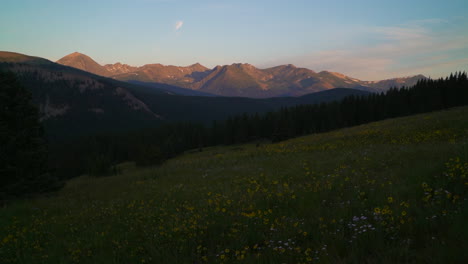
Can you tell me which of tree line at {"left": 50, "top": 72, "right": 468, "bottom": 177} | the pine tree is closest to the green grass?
the pine tree

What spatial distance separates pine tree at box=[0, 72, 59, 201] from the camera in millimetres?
17938

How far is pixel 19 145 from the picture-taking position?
61.3 feet

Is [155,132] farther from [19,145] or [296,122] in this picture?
[19,145]

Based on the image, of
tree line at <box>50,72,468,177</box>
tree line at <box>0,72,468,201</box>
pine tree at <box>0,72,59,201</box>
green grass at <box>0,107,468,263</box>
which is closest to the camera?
Result: green grass at <box>0,107,468,263</box>

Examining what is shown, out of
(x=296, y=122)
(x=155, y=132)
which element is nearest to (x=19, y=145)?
(x=296, y=122)

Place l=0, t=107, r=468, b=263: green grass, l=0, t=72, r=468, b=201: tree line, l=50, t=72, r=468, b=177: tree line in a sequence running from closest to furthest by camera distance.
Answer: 1. l=0, t=107, r=468, b=263: green grass
2. l=0, t=72, r=468, b=201: tree line
3. l=50, t=72, r=468, b=177: tree line

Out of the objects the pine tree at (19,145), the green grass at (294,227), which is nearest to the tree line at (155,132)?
the pine tree at (19,145)

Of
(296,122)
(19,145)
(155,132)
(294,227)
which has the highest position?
(294,227)

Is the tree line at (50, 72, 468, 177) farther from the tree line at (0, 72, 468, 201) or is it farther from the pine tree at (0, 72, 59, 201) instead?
the pine tree at (0, 72, 59, 201)

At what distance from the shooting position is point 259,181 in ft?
40.3

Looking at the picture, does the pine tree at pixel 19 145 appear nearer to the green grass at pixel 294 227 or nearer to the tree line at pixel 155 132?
the tree line at pixel 155 132

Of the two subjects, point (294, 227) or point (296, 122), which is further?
point (296, 122)

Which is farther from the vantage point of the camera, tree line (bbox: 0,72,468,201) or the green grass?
tree line (bbox: 0,72,468,201)

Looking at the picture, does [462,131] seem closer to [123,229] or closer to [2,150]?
[123,229]
